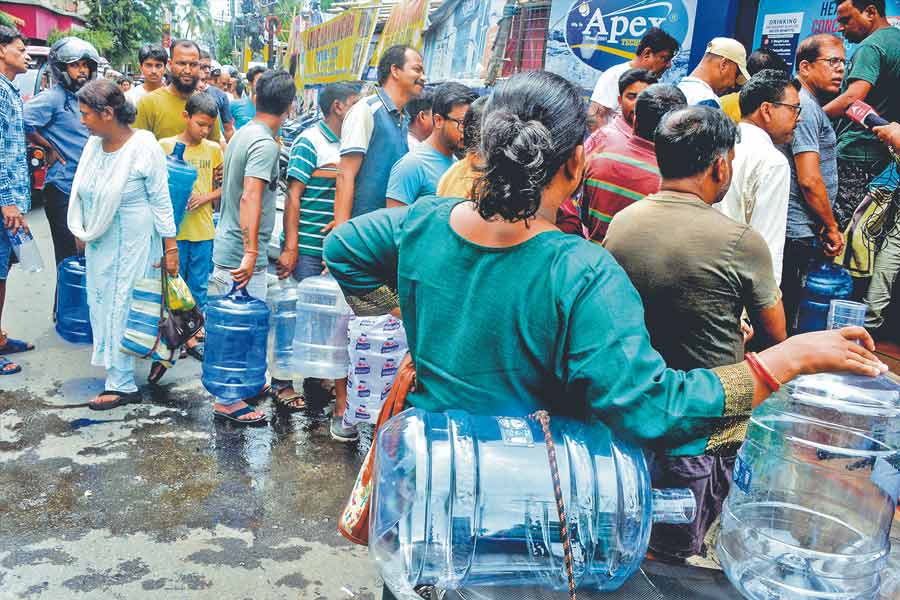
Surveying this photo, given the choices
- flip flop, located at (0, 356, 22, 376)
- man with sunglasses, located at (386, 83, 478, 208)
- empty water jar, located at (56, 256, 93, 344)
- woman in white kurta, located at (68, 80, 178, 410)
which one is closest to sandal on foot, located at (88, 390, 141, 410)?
woman in white kurta, located at (68, 80, 178, 410)

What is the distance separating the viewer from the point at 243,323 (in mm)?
4688

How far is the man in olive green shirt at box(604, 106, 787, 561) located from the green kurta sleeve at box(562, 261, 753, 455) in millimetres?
899

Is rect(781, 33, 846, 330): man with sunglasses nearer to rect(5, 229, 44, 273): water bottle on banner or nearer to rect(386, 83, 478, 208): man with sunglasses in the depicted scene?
rect(386, 83, 478, 208): man with sunglasses

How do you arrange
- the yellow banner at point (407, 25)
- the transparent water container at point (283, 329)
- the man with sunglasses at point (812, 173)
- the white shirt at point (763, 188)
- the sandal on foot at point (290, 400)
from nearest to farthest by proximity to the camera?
1. the white shirt at point (763, 188)
2. the man with sunglasses at point (812, 173)
3. the sandal on foot at point (290, 400)
4. the transparent water container at point (283, 329)
5. the yellow banner at point (407, 25)

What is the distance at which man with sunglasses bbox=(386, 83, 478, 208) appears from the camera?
3861mm

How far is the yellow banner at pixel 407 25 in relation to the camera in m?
7.91

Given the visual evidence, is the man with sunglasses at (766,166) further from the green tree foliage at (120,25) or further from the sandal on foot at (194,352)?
the green tree foliage at (120,25)

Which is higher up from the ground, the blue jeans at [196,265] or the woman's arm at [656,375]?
the woman's arm at [656,375]

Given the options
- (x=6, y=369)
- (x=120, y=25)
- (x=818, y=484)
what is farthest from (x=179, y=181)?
(x=120, y=25)

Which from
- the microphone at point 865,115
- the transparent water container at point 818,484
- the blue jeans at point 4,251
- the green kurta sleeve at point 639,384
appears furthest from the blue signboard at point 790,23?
the blue jeans at point 4,251

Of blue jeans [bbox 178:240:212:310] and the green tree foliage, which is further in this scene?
the green tree foliage

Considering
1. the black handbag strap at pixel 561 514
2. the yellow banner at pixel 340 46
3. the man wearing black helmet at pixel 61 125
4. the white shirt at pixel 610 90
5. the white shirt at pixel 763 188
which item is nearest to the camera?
the black handbag strap at pixel 561 514

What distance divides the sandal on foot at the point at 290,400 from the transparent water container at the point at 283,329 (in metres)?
0.09

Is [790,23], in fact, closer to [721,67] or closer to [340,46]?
[721,67]
